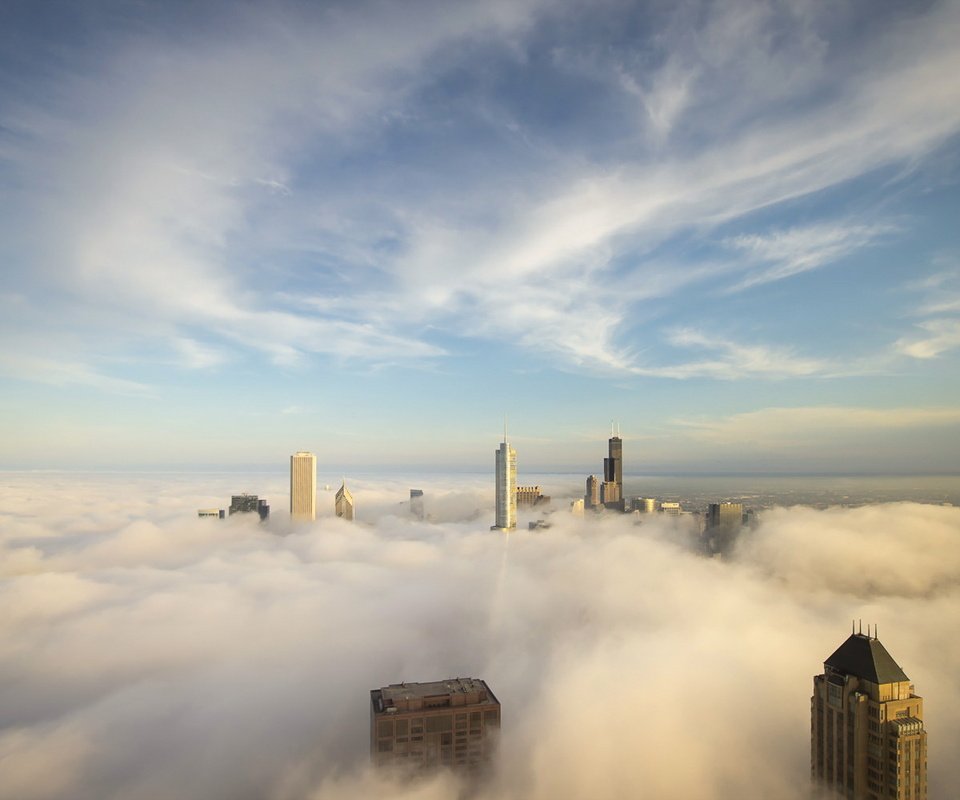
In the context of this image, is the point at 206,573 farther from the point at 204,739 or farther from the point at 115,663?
the point at 204,739

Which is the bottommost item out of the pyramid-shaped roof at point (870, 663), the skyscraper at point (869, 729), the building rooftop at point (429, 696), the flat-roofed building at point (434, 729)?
the flat-roofed building at point (434, 729)

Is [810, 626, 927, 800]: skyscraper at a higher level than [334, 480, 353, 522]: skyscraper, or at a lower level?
higher

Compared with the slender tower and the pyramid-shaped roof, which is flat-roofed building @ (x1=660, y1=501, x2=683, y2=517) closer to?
the slender tower

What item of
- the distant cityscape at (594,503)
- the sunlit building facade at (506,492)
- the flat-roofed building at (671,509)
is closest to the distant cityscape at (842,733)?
the distant cityscape at (594,503)

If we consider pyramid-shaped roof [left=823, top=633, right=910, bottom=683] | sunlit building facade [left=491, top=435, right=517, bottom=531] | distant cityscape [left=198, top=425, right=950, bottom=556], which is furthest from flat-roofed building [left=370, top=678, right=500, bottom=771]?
sunlit building facade [left=491, top=435, right=517, bottom=531]

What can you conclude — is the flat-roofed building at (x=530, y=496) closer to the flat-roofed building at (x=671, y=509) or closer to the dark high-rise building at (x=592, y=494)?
the dark high-rise building at (x=592, y=494)

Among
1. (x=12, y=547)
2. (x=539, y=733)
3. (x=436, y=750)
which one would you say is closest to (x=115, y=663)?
(x=12, y=547)
